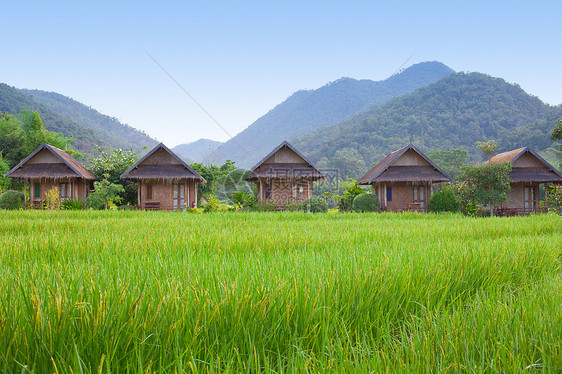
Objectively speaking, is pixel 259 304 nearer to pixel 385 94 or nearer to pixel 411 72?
pixel 385 94

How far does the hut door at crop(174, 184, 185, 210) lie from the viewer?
86.9 ft

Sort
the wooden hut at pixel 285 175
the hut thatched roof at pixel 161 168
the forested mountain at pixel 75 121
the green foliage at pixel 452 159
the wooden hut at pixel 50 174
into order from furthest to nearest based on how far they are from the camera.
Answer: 1. the forested mountain at pixel 75 121
2. the green foliage at pixel 452 159
3. the wooden hut at pixel 285 175
4. the wooden hut at pixel 50 174
5. the hut thatched roof at pixel 161 168

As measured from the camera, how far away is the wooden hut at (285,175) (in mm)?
24891

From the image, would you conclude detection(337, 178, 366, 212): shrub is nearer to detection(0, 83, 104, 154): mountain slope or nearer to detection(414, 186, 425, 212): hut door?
detection(414, 186, 425, 212): hut door

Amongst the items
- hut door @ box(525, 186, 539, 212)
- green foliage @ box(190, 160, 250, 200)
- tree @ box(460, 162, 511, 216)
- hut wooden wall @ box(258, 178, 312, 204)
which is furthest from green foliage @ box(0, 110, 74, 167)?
hut door @ box(525, 186, 539, 212)

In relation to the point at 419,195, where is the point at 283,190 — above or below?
above

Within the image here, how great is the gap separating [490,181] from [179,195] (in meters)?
22.9

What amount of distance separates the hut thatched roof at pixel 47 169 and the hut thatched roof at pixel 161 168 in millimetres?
4376

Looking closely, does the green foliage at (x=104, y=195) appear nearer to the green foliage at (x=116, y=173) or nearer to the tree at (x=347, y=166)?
the green foliage at (x=116, y=173)

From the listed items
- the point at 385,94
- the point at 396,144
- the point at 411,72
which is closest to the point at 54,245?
the point at 396,144

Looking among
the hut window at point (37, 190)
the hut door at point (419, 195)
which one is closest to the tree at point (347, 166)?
the hut door at point (419, 195)

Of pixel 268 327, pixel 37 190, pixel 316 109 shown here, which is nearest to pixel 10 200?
pixel 37 190

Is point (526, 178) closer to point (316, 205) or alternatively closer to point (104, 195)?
point (316, 205)

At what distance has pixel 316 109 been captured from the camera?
116688mm
